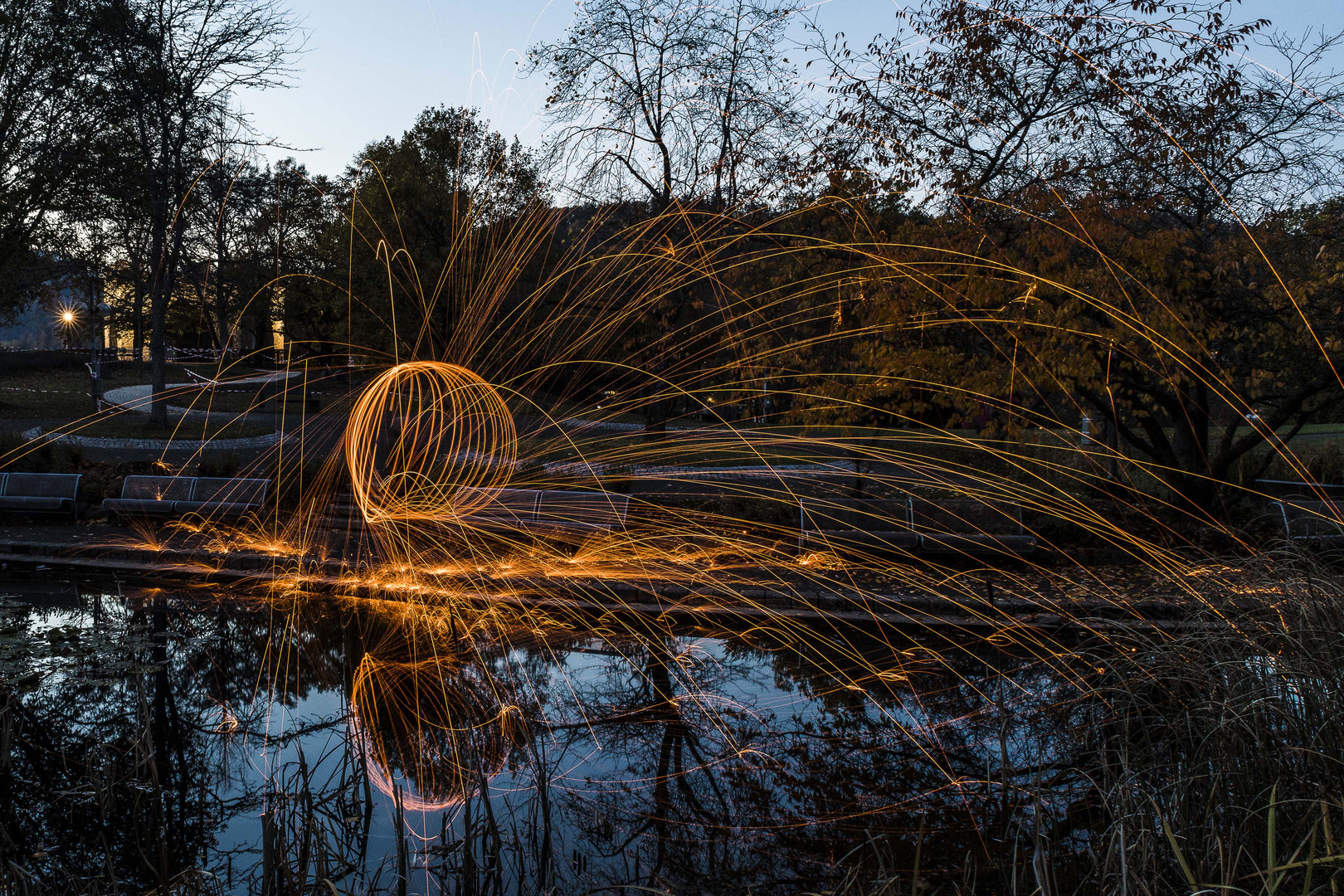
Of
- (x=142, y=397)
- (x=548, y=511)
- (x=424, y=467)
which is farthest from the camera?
(x=142, y=397)

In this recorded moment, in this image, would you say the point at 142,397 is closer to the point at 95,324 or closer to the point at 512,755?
the point at 95,324

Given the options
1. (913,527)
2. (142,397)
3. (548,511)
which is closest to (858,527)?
(913,527)

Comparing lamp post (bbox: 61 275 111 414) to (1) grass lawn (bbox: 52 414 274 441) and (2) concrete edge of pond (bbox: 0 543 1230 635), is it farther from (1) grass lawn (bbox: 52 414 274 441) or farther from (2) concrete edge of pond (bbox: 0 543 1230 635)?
(2) concrete edge of pond (bbox: 0 543 1230 635)

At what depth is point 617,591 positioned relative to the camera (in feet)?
28.0

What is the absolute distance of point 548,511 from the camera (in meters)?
11.2

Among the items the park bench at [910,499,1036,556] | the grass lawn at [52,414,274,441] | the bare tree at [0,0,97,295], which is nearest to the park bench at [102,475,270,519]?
the grass lawn at [52,414,274,441]

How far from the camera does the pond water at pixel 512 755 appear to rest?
3.90 m

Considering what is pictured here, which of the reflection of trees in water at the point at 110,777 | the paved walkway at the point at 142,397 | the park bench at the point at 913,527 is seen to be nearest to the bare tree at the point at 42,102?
the paved walkway at the point at 142,397

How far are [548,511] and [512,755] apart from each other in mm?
6252

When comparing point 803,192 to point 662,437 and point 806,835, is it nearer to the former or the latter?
point 662,437

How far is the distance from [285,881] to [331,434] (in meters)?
21.1

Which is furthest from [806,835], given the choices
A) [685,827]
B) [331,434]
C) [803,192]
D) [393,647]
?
[331,434]

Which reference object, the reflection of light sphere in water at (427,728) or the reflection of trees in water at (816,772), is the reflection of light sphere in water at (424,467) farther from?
the reflection of trees in water at (816,772)

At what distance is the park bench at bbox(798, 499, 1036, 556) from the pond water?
3.24 meters
